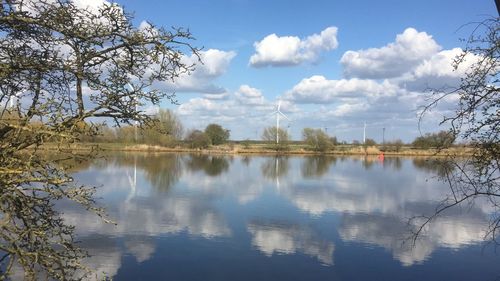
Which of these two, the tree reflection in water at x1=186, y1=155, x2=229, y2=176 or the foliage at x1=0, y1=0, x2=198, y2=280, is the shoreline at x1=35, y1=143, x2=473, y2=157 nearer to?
the tree reflection in water at x1=186, y1=155, x2=229, y2=176

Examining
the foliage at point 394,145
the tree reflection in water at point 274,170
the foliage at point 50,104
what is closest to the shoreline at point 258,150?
the foliage at point 394,145

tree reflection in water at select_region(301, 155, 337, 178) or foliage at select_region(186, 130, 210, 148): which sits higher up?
foliage at select_region(186, 130, 210, 148)

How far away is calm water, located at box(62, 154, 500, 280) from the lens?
Answer: 33.7 feet

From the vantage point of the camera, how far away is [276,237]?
43.5 ft

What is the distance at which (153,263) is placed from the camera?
1042 cm

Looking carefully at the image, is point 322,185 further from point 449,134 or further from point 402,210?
point 449,134

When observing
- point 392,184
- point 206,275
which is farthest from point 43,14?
point 392,184

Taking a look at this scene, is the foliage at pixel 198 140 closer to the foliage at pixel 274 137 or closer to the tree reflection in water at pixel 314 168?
the foliage at pixel 274 137

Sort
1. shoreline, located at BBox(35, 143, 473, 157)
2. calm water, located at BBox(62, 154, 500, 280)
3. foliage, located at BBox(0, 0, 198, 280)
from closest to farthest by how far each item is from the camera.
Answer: foliage, located at BBox(0, 0, 198, 280)
calm water, located at BBox(62, 154, 500, 280)
shoreline, located at BBox(35, 143, 473, 157)

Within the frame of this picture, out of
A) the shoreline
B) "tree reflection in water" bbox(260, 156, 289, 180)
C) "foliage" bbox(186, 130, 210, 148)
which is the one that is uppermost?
"foliage" bbox(186, 130, 210, 148)

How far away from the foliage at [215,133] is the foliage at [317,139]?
1268 centimetres

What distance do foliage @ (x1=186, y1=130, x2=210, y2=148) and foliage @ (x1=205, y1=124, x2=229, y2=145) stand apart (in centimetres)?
101

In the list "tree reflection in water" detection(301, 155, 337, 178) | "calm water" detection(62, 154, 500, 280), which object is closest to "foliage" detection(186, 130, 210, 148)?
"tree reflection in water" detection(301, 155, 337, 178)

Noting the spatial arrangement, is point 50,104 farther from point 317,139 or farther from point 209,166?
point 317,139
